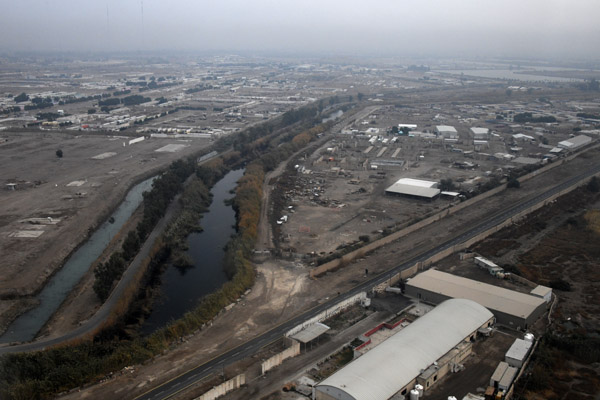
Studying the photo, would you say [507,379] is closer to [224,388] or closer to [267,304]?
[224,388]

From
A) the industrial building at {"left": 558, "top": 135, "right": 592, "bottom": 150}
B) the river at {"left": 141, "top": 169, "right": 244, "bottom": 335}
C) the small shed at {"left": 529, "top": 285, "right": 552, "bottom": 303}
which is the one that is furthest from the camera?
the industrial building at {"left": 558, "top": 135, "right": 592, "bottom": 150}

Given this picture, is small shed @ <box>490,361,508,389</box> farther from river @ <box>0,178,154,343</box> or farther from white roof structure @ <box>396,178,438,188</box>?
white roof structure @ <box>396,178,438,188</box>

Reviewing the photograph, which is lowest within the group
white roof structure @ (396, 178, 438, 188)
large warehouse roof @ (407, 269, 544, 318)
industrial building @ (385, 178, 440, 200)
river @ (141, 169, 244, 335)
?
river @ (141, 169, 244, 335)

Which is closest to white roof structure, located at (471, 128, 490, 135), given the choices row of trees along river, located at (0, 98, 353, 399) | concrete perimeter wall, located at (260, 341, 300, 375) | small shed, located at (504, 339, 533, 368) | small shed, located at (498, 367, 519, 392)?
row of trees along river, located at (0, 98, 353, 399)

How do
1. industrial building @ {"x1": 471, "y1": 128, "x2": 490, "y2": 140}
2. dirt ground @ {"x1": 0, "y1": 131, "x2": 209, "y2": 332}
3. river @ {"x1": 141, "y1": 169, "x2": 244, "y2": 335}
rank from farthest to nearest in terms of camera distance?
industrial building @ {"x1": 471, "y1": 128, "x2": 490, "y2": 140}, dirt ground @ {"x1": 0, "y1": 131, "x2": 209, "y2": 332}, river @ {"x1": 141, "y1": 169, "x2": 244, "y2": 335}

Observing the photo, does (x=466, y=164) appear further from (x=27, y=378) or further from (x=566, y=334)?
(x=27, y=378)

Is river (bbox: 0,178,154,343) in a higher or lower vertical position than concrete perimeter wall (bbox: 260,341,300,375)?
lower

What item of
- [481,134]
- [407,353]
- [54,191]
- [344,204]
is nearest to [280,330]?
[407,353]
